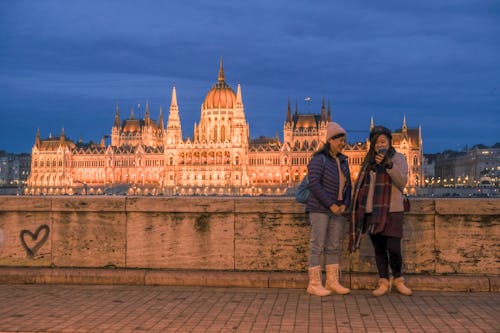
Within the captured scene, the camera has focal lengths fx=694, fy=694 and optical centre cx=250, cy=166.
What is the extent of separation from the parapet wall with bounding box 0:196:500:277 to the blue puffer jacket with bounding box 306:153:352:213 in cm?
111

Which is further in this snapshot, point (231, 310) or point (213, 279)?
point (213, 279)

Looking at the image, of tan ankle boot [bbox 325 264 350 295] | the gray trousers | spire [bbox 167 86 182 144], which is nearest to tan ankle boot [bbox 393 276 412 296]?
tan ankle boot [bbox 325 264 350 295]

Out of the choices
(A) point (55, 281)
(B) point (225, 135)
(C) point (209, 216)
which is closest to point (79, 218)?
(A) point (55, 281)

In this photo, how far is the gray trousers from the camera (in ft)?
31.9

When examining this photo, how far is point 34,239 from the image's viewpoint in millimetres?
11477

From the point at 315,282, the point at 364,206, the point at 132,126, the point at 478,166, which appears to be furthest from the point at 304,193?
the point at 132,126

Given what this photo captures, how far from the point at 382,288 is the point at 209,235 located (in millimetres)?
2969

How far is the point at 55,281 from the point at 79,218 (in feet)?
3.82

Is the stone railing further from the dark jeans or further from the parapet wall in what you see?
the dark jeans

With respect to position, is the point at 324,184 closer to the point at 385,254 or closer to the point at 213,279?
the point at 385,254

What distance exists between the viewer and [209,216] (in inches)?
439

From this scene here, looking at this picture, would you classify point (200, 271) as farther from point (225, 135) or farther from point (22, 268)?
point (225, 135)

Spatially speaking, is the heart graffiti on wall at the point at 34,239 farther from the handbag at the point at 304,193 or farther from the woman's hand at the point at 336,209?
the woman's hand at the point at 336,209

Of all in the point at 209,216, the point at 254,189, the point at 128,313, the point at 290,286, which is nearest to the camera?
the point at 128,313
